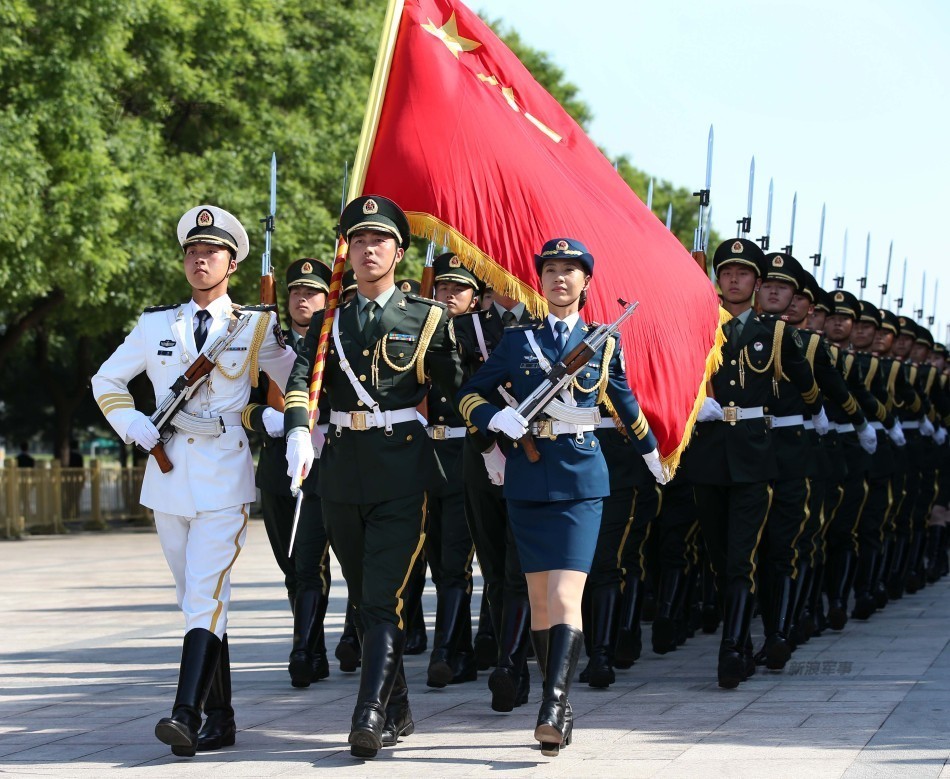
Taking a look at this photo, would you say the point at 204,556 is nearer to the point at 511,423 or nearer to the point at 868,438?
the point at 511,423

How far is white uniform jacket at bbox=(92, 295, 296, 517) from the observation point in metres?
6.93

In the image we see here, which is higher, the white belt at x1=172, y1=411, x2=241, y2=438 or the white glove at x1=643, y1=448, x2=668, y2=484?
the white belt at x1=172, y1=411, x2=241, y2=438

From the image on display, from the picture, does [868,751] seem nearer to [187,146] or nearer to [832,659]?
[832,659]

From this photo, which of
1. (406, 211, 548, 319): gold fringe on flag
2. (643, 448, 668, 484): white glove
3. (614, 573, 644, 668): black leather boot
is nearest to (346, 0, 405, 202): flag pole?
(406, 211, 548, 319): gold fringe on flag

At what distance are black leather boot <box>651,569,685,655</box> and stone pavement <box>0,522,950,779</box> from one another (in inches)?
6.9

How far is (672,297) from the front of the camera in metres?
8.70

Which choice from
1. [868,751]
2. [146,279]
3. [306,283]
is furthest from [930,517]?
[146,279]

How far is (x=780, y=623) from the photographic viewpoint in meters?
9.52

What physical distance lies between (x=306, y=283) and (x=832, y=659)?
3.79 meters

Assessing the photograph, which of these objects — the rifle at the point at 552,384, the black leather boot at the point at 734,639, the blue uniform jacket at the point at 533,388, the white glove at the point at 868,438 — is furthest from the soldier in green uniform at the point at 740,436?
the rifle at the point at 552,384

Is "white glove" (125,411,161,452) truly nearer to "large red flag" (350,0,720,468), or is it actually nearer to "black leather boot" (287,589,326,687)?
"large red flag" (350,0,720,468)

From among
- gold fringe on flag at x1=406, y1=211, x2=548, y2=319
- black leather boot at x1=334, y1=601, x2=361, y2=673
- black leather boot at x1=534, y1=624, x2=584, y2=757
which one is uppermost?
gold fringe on flag at x1=406, y1=211, x2=548, y2=319

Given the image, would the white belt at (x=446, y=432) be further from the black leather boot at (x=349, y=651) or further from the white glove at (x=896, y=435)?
the white glove at (x=896, y=435)

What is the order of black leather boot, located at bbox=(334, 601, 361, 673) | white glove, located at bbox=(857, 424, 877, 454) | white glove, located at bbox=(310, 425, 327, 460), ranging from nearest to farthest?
white glove, located at bbox=(310, 425, 327, 460) < black leather boot, located at bbox=(334, 601, 361, 673) < white glove, located at bbox=(857, 424, 877, 454)
